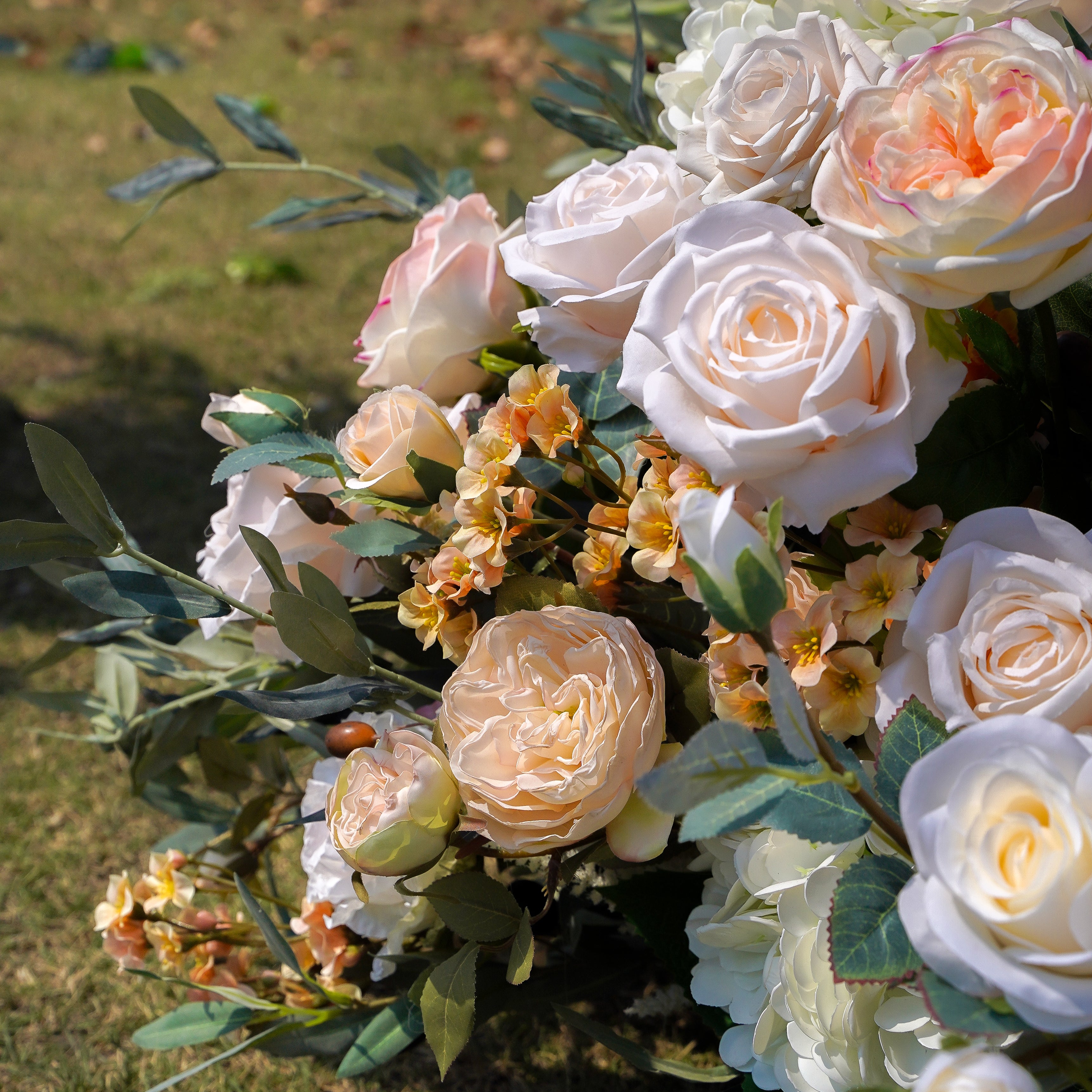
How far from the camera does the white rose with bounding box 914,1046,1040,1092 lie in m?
0.41

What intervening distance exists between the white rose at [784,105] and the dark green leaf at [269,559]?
13.6 inches

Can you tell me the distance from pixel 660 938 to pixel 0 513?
1.65 meters

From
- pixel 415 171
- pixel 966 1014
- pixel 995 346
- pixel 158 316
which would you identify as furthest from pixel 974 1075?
pixel 158 316

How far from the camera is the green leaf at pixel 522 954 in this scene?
63 centimetres

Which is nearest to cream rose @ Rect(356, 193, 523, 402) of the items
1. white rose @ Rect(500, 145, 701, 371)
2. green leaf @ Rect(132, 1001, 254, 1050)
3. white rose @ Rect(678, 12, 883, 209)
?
white rose @ Rect(500, 145, 701, 371)

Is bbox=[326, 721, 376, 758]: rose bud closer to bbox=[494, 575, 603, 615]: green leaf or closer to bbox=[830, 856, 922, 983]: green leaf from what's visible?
bbox=[494, 575, 603, 615]: green leaf

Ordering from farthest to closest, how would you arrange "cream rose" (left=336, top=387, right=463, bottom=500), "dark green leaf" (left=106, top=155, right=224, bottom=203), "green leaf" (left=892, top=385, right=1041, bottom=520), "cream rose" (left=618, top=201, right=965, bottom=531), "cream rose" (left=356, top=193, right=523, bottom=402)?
"dark green leaf" (left=106, top=155, right=224, bottom=203)
"cream rose" (left=356, top=193, right=523, bottom=402)
"cream rose" (left=336, top=387, right=463, bottom=500)
"green leaf" (left=892, top=385, right=1041, bottom=520)
"cream rose" (left=618, top=201, right=965, bottom=531)

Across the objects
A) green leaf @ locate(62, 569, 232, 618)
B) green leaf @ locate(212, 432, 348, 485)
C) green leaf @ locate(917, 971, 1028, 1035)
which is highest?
green leaf @ locate(917, 971, 1028, 1035)

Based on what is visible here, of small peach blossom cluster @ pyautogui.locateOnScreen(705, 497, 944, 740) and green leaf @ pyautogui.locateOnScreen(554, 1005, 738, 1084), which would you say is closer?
small peach blossom cluster @ pyautogui.locateOnScreen(705, 497, 944, 740)

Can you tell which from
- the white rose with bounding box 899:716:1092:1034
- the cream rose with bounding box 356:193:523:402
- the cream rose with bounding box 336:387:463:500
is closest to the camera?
the white rose with bounding box 899:716:1092:1034

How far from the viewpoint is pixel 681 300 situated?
56 centimetres

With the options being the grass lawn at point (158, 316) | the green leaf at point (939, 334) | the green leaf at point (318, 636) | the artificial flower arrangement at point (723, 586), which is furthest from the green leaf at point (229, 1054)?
the green leaf at point (939, 334)

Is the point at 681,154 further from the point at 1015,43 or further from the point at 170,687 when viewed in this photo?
the point at 170,687

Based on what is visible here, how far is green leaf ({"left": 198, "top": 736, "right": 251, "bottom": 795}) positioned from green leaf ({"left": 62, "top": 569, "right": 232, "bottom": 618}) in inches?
12.6
